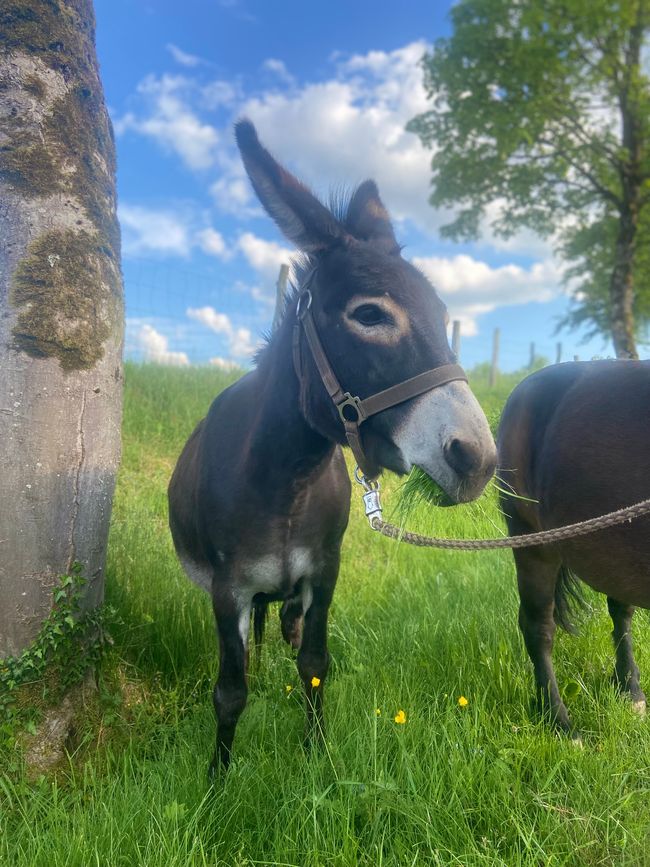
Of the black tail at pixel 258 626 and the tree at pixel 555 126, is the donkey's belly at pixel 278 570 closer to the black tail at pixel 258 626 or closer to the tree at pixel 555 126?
the black tail at pixel 258 626

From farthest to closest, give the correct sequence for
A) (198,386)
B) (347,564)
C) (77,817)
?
(198,386) < (347,564) < (77,817)

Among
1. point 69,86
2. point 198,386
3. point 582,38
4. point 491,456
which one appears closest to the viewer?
point 491,456

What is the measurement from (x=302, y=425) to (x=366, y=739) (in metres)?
1.33

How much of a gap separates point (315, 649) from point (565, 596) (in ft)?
4.91

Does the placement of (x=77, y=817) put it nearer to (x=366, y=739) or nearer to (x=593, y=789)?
(x=366, y=739)

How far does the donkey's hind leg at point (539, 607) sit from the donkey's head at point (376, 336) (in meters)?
1.38

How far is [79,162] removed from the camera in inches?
103

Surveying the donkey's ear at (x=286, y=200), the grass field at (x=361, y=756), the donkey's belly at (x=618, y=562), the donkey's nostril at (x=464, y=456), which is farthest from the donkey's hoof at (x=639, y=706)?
the donkey's ear at (x=286, y=200)

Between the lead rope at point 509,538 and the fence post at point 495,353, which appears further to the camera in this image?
the fence post at point 495,353

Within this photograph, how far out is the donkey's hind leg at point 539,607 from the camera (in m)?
2.82

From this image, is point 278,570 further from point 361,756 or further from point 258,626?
point 258,626

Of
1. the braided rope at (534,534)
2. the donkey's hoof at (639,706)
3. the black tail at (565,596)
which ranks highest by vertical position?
the braided rope at (534,534)

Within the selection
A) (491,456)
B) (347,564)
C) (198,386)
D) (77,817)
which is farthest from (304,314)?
(198,386)

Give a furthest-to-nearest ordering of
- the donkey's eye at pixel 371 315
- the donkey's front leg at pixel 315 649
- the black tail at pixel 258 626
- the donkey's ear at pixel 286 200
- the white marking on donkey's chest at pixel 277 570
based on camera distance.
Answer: the black tail at pixel 258 626 < the donkey's front leg at pixel 315 649 < the white marking on donkey's chest at pixel 277 570 < the donkey's ear at pixel 286 200 < the donkey's eye at pixel 371 315
